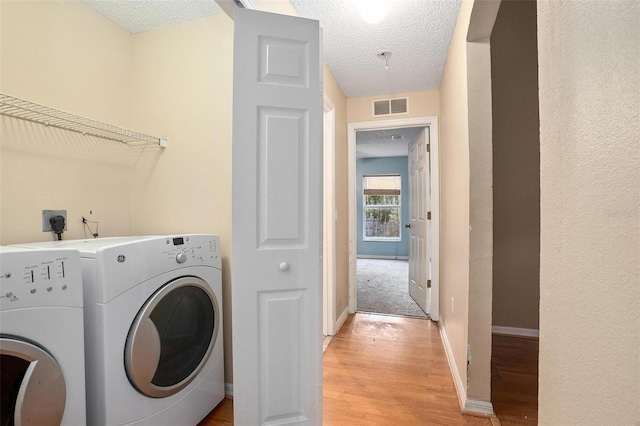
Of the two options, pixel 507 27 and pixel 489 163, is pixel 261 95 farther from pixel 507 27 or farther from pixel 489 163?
pixel 507 27

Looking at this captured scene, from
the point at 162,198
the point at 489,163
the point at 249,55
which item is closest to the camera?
the point at 249,55

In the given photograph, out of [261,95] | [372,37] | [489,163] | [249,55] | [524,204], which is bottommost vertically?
[524,204]

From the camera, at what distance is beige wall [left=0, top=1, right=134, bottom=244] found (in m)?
1.34

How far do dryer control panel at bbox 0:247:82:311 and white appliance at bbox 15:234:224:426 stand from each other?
12cm

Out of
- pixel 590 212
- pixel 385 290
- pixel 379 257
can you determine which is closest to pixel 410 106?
pixel 385 290

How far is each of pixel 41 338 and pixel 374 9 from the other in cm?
225

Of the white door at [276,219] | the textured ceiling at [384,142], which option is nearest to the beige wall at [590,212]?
the white door at [276,219]

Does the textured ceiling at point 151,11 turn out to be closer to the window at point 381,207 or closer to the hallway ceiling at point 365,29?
the hallway ceiling at point 365,29

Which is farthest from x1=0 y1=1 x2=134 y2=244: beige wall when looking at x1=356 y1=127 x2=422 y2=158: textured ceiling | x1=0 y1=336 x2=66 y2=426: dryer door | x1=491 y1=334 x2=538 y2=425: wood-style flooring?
x1=356 y1=127 x2=422 y2=158: textured ceiling

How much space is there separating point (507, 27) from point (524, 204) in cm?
146

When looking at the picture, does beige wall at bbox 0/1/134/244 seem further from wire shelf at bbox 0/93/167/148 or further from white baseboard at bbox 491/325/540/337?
white baseboard at bbox 491/325/540/337

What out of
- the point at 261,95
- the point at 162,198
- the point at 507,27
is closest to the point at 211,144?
the point at 162,198

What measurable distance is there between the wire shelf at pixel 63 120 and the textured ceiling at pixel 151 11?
2.44ft

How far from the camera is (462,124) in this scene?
5.72ft
